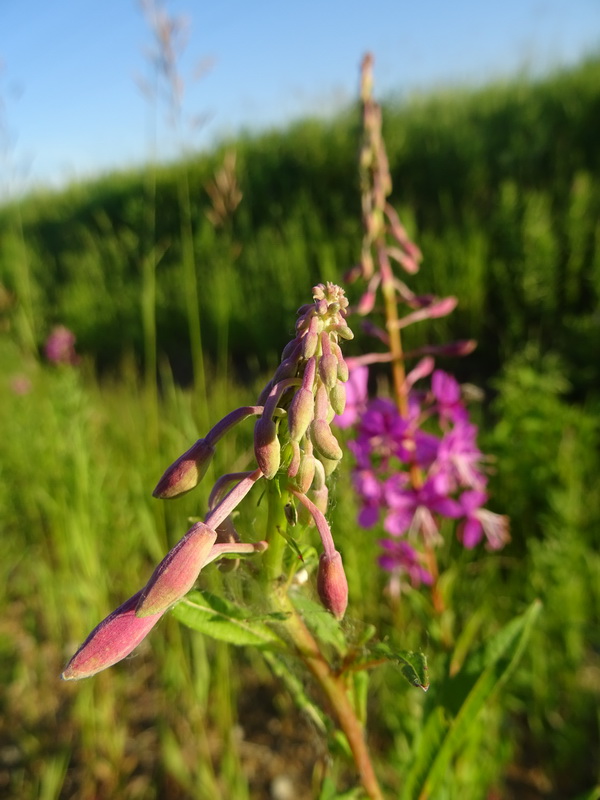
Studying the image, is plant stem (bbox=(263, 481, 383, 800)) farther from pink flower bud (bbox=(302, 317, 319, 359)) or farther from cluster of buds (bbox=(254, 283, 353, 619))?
pink flower bud (bbox=(302, 317, 319, 359))

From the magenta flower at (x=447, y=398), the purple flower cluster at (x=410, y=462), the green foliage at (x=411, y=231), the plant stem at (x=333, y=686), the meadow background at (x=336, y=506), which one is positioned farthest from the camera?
the green foliage at (x=411, y=231)

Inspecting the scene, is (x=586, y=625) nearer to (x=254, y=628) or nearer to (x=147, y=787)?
(x=147, y=787)

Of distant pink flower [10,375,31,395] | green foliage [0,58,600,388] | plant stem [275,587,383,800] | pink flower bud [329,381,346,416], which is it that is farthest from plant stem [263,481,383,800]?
distant pink flower [10,375,31,395]

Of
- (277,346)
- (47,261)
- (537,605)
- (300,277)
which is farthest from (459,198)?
(47,261)

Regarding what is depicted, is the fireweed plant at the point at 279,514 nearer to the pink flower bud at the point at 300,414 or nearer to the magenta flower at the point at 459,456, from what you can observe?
the pink flower bud at the point at 300,414

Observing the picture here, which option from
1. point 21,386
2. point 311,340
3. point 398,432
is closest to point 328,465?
point 311,340

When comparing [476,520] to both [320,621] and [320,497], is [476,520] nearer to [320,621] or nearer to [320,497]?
[320,621]

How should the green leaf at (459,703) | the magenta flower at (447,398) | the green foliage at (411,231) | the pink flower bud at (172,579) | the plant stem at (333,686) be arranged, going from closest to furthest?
the pink flower bud at (172,579), the plant stem at (333,686), the green leaf at (459,703), the magenta flower at (447,398), the green foliage at (411,231)

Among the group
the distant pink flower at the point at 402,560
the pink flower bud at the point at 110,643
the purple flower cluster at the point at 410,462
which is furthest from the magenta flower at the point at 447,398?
the pink flower bud at the point at 110,643
